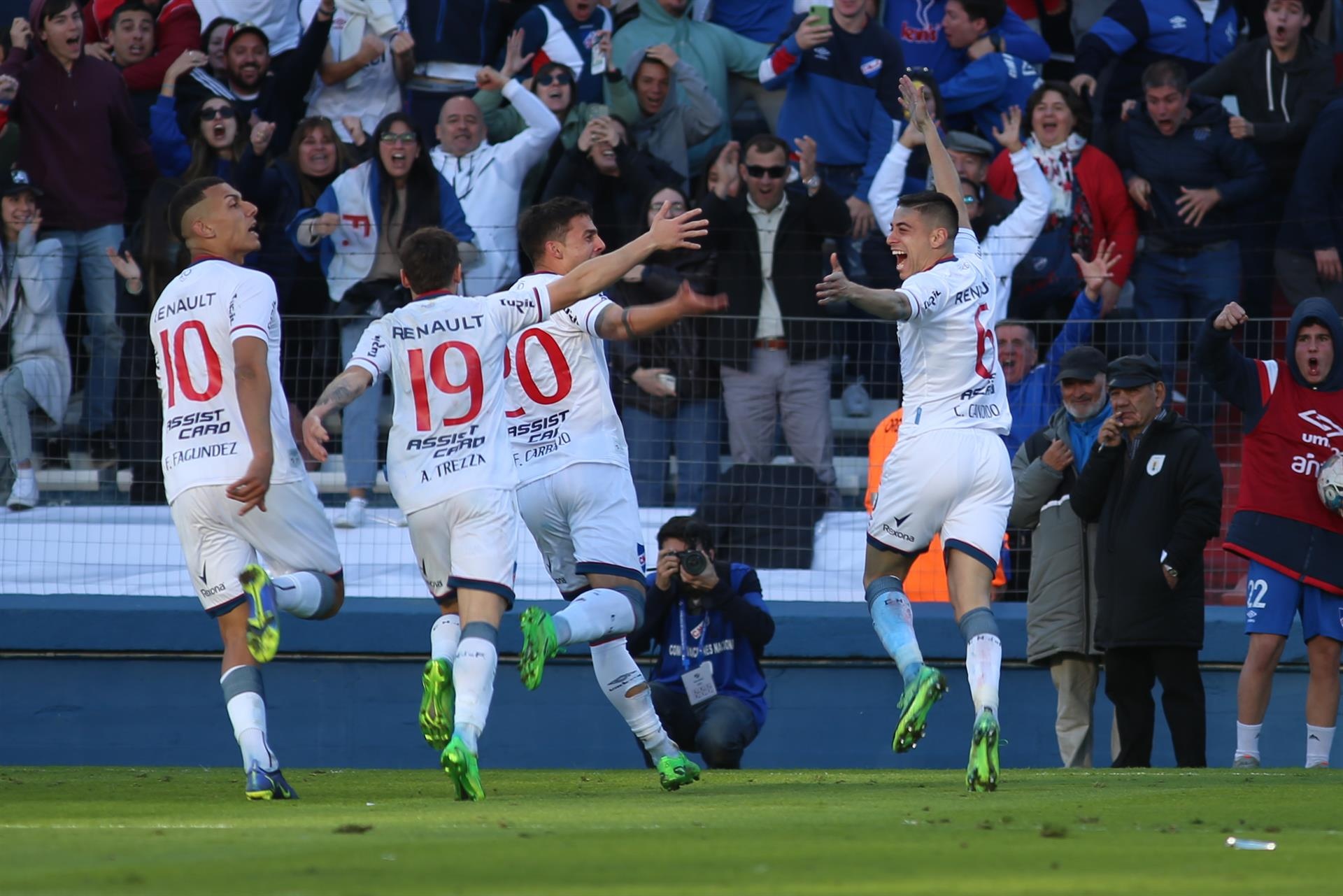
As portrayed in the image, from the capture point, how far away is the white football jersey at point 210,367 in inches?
256

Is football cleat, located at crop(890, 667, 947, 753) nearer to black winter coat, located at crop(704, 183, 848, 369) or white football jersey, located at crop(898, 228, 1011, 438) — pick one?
white football jersey, located at crop(898, 228, 1011, 438)

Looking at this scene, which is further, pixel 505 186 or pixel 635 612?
pixel 505 186

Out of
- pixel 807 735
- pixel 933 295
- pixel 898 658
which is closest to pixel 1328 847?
pixel 898 658

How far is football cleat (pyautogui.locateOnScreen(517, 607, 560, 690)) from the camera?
636 centimetres

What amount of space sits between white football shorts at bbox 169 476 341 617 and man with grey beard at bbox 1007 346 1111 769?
401 cm

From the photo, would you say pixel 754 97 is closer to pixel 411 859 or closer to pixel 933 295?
pixel 933 295

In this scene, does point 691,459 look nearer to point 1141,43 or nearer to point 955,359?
point 955,359

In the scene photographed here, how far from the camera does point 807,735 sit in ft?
33.1

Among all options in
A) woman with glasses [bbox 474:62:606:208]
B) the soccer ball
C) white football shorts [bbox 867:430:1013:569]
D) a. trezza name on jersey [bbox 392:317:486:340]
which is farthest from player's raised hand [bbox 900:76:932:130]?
woman with glasses [bbox 474:62:606:208]

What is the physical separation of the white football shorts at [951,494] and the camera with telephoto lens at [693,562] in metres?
1.76

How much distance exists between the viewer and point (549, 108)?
38.6 ft

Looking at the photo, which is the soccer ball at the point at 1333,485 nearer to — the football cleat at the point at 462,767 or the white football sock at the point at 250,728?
the football cleat at the point at 462,767

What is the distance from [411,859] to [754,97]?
9356mm

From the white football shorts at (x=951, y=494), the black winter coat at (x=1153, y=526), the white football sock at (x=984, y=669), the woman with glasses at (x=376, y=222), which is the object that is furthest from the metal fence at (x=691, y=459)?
the white football sock at (x=984, y=669)
